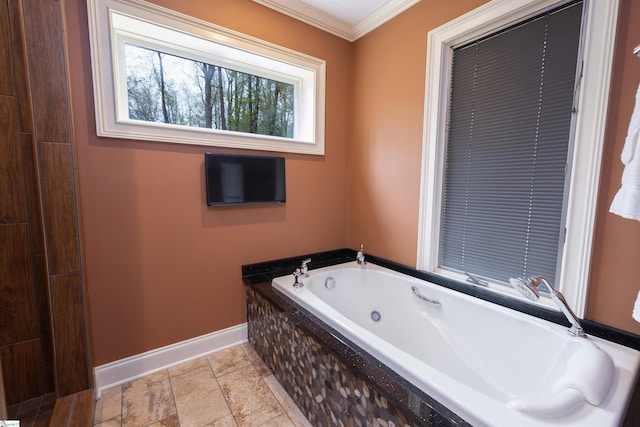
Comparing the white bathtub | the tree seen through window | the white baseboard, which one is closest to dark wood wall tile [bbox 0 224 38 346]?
the white baseboard

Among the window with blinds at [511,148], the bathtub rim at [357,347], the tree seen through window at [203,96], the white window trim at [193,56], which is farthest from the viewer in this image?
the tree seen through window at [203,96]

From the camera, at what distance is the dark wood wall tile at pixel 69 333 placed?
53.0 inches

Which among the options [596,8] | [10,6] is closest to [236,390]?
[10,6]

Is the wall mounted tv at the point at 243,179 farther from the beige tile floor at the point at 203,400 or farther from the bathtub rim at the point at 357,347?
the beige tile floor at the point at 203,400

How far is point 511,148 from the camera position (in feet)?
5.27

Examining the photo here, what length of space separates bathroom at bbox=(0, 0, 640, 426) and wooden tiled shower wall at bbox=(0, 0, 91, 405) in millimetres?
16

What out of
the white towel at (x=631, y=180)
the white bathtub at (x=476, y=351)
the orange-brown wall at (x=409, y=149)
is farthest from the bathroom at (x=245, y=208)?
the white towel at (x=631, y=180)

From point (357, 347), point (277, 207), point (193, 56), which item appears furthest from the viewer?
point (277, 207)

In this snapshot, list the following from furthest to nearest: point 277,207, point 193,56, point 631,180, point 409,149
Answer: point 277,207 < point 409,149 < point 193,56 < point 631,180

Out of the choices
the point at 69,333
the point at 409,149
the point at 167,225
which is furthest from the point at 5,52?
the point at 409,149

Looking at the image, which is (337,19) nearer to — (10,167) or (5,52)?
(5,52)

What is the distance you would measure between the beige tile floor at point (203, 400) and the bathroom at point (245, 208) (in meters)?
0.23

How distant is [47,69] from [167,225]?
3.20 feet

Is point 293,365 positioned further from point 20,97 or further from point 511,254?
point 20,97
